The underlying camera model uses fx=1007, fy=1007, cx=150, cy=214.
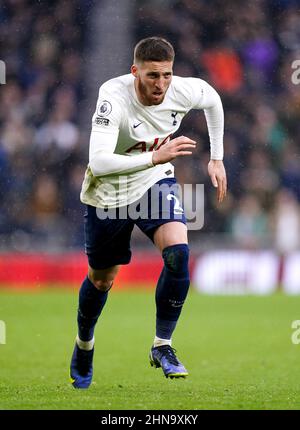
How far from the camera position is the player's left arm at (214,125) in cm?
674

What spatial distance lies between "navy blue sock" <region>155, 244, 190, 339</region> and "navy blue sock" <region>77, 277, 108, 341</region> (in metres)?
0.65

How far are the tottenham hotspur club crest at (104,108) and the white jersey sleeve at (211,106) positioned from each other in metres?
0.70

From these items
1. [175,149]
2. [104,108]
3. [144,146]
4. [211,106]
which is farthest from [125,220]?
[211,106]

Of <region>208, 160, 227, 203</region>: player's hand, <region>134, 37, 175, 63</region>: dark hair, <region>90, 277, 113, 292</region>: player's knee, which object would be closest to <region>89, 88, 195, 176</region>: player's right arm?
<region>134, 37, 175, 63</region>: dark hair

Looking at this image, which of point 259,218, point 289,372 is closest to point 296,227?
point 259,218

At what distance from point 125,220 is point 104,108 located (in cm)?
79

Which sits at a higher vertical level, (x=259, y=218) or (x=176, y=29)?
(x=176, y=29)

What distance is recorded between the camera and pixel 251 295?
A: 51.0ft

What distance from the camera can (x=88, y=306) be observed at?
23.6 ft

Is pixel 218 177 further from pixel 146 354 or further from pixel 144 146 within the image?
pixel 146 354

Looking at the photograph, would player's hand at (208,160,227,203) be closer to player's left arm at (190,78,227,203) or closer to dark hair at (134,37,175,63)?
player's left arm at (190,78,227,203)

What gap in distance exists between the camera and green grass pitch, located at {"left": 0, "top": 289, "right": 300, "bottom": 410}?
6078 mm
